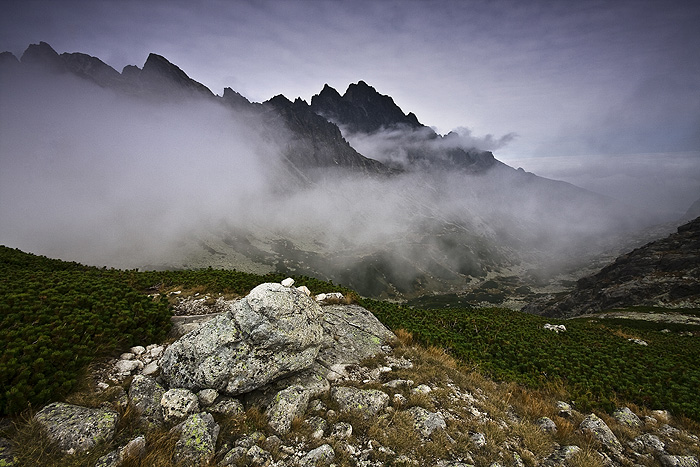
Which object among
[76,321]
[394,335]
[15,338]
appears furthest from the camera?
[394,335]

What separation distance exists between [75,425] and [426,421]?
8.81 m

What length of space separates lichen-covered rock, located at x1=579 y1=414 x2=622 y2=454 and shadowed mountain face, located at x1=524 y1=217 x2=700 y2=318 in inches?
4213

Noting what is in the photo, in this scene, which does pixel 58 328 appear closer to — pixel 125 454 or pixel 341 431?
pixel 125 454

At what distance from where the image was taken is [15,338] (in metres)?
8.22

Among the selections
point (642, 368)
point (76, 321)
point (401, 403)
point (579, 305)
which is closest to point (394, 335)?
point (401, 403)

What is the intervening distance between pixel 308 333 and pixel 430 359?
6.29 m

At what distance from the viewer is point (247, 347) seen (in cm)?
917

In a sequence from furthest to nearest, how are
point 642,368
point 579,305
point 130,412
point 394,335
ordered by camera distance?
point 579,305, point 642,368, point 394,335, point 130,412

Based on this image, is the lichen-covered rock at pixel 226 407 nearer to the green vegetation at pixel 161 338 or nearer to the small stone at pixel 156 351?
the small stone at pixel 156 351

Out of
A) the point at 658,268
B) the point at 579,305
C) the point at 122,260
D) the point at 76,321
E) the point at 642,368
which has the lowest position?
the point at 122,260

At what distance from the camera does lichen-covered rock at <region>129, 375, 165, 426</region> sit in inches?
284

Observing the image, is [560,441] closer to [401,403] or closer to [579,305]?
[401,403]

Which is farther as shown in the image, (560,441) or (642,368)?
(642,368)

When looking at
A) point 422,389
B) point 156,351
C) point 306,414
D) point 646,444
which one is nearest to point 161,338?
point 156,351
